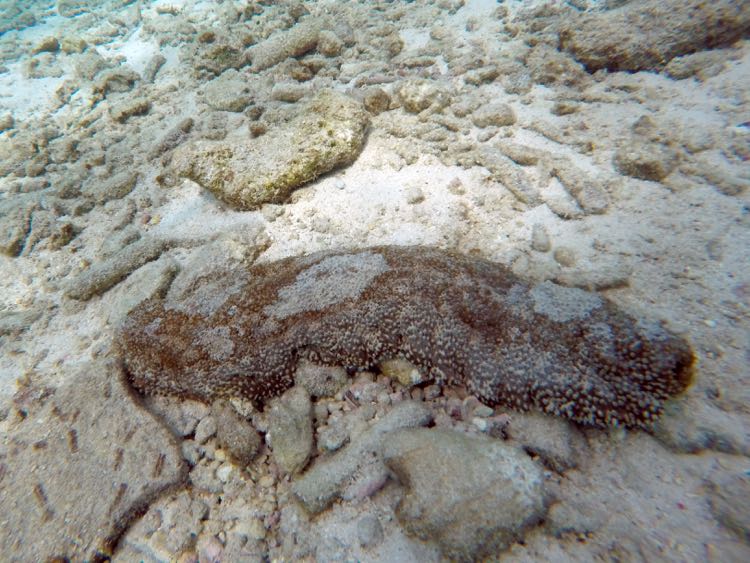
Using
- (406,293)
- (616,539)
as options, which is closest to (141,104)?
(406,293)

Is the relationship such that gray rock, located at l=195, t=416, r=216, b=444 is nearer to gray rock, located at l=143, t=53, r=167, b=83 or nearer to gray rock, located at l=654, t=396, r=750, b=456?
gray rock, located at l=654, t=396, r=750, b=456

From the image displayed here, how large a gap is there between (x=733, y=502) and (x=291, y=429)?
2273 millimetres

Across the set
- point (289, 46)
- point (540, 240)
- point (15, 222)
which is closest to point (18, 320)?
point (15, 222)

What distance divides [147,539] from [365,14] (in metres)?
7.63

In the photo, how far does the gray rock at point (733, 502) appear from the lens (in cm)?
158

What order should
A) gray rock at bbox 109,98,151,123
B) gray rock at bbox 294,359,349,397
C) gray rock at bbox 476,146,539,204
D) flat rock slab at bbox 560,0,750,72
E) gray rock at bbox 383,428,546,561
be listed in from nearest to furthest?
gray rock at bbox 383,428,546,561 < gray rock at bbox 294,359,349,397 < gray rock at bbox 476,146,539,204 < flat rock slab at bbox 560,0,750,72 < gray rock at bbox 109,98,151,123

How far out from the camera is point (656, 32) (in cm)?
403

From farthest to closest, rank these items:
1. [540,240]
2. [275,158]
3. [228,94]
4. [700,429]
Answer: [228,94] < [275,158] < [540,240] < [700,429]

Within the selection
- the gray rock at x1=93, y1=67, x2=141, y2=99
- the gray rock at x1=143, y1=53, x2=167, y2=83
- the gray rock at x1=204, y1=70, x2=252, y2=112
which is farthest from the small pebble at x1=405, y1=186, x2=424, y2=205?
the gray rock at x1=93, y1=67, x2=141, y2=99

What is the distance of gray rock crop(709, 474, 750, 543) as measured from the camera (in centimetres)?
158

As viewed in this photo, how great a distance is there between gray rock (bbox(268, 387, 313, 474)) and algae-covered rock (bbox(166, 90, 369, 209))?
213 cm

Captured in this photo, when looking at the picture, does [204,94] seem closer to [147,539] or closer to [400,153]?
[400,153]

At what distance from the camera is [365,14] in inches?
250

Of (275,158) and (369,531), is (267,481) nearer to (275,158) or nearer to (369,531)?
(369,531)
